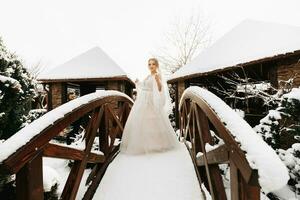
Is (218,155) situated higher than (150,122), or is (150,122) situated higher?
(218,155)

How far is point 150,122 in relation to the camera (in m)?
4.43

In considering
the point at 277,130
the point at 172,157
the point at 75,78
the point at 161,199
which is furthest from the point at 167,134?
the point at 75,78

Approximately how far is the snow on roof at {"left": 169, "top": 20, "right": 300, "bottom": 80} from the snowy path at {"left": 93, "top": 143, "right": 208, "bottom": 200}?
4.72 meters

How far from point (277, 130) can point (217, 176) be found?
2.61 meters

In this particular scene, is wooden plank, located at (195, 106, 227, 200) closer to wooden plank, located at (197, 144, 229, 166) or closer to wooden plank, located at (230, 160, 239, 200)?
wooden plank, located at (197, 144, 229, 166)

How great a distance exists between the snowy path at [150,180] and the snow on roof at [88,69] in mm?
9498

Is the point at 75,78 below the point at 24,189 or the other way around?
the other way around

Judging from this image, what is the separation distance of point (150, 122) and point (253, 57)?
439 cm

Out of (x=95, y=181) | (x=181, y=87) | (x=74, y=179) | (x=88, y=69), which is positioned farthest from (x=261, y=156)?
(x=88, y=69)

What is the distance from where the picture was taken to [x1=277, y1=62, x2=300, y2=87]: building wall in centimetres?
682

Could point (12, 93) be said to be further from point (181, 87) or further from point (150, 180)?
point (181, 87)

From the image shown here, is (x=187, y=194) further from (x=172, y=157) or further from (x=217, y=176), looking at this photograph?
(x=172, y=157)

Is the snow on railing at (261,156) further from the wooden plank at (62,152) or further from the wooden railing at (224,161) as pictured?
the wooden plank at (62,152)

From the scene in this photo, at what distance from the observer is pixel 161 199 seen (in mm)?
2291
